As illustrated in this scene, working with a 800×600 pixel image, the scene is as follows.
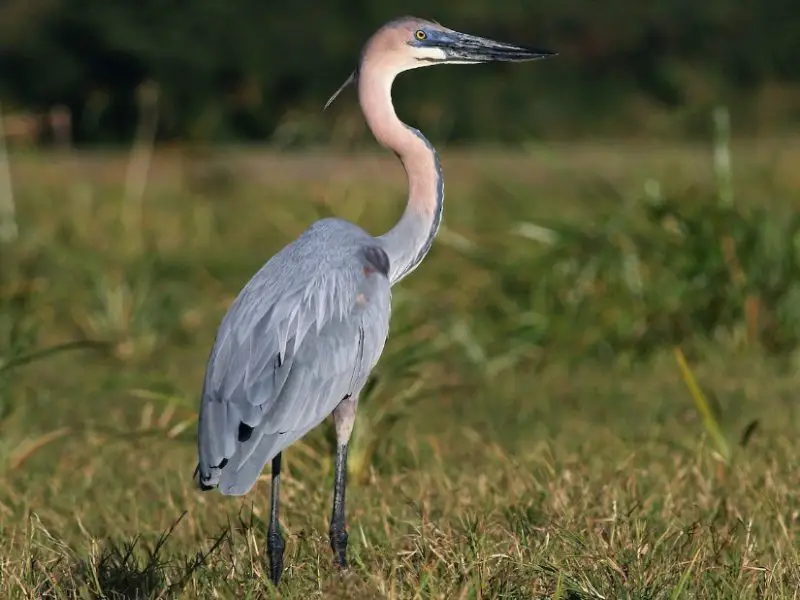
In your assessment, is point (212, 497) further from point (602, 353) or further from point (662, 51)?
point (662, 51)

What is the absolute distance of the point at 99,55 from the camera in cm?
1077

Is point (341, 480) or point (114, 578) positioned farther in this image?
point (341, 480)

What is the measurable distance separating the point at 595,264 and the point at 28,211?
3671mm

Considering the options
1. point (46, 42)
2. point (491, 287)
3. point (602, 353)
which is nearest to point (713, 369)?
point (602, 353)

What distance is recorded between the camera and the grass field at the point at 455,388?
11.9 feet

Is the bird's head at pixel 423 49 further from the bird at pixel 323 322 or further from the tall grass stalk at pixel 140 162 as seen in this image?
the tall grass stalk at pixel 140 162

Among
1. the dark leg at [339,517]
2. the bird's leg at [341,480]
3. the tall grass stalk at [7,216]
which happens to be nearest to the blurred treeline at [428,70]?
the tall grass stalk at [7,216]

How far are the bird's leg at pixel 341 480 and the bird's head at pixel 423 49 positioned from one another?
2.65 feet

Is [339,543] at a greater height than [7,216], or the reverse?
[339,543]

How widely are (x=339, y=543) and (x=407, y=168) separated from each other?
3.03ft

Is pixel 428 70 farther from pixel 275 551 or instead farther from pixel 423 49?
pixel 275 551

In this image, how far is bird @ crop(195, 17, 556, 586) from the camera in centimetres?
359

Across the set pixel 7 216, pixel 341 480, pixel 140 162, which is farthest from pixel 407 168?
pixel 140 162

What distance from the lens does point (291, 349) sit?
3734 mm
